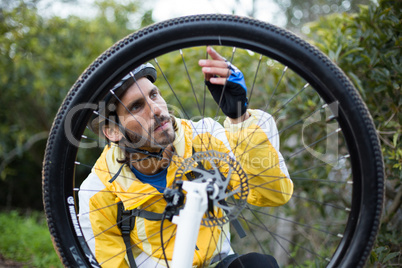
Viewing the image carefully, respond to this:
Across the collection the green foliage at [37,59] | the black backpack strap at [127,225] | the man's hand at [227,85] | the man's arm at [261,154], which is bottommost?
the black backpack strap at [127,225]

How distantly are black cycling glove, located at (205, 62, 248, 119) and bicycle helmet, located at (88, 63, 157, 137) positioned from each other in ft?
1.09

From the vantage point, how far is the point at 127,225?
54.9 inches

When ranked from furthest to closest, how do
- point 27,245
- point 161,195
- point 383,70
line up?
1. point 27,245
2. point 383,70
3. point 161,195

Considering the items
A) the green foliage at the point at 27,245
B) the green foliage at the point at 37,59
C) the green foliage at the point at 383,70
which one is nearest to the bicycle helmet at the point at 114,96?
the green foliage at the point at 383,70

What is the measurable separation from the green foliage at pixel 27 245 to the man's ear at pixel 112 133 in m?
1.42

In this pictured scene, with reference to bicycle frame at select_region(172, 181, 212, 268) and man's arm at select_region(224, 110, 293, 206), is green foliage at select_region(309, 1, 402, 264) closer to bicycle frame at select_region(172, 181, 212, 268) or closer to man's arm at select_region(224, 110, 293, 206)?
man's arm at select_region(224, 110, 293, 206)

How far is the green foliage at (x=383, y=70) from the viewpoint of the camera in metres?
1.64

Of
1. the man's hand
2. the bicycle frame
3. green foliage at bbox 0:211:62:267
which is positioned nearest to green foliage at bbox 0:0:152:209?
green foliage at bbox 0:211:62:267

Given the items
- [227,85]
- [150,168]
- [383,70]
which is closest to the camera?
[227,85]

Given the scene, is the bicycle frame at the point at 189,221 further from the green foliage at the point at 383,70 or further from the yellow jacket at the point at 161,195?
the green foliage at the point at 383,70

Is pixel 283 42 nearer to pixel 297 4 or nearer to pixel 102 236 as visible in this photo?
pixel 102 236

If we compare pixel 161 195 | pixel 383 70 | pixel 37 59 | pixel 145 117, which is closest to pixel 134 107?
pixel 145 117

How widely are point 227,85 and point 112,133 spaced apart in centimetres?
59

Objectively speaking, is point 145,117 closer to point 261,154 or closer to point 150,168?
point 150,168
